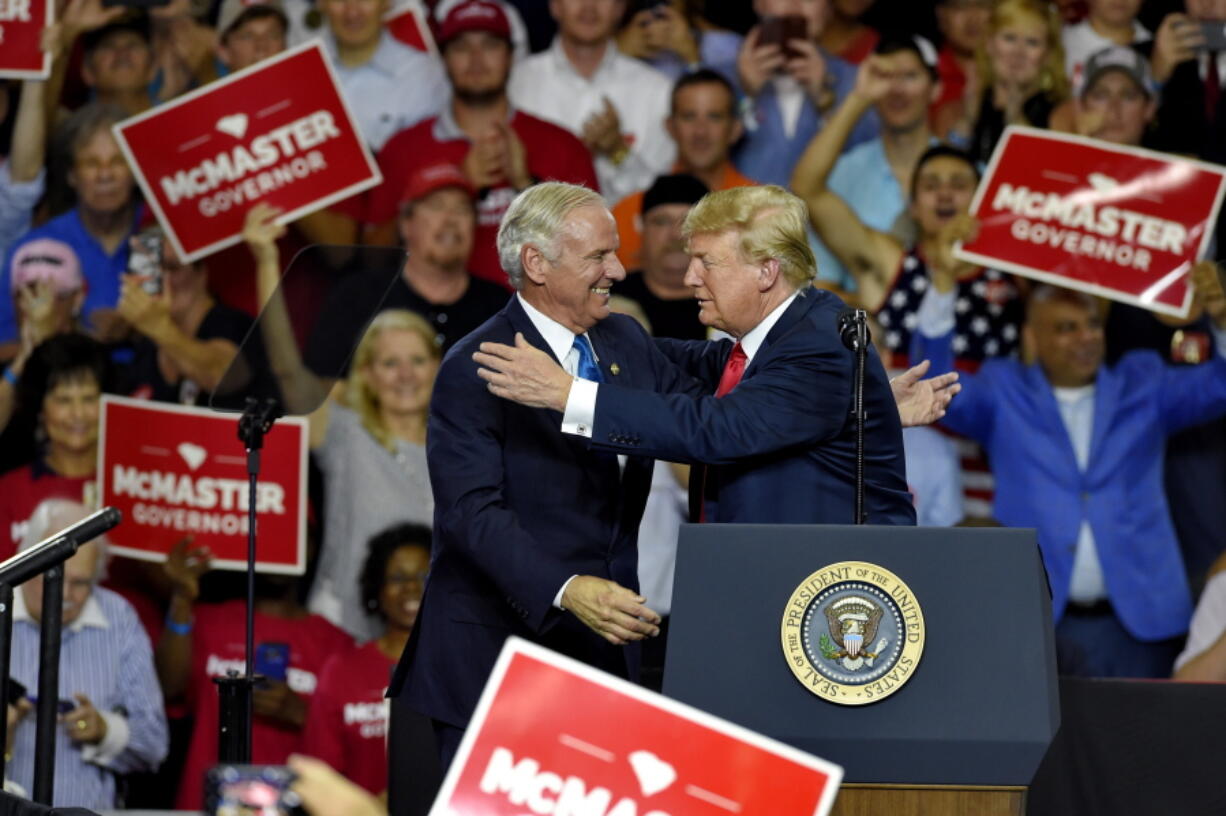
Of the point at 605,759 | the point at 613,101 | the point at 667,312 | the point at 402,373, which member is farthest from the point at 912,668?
the point at 613,101

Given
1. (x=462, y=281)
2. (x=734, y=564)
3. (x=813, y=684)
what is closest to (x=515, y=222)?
(x=734, y=564)

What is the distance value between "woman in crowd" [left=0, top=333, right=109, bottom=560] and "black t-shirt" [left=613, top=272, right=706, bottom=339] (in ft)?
6.11

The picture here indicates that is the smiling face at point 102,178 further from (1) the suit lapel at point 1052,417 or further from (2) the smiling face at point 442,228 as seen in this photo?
(1) the suit lapel at point 1052,417

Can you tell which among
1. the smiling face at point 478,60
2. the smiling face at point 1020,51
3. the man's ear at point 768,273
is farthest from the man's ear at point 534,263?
the smiling face at point 1020,51

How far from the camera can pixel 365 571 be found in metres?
5.65

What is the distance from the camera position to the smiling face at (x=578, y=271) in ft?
9.43

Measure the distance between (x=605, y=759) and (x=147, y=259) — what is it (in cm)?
472

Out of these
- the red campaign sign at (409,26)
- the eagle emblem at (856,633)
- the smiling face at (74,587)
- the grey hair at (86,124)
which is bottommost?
the smiling face at (74,587)

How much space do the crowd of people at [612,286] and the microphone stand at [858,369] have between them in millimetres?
2943

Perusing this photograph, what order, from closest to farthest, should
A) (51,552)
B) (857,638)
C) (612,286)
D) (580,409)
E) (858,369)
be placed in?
(857,638), (858,369), (580,409), (51,552), (612,286)

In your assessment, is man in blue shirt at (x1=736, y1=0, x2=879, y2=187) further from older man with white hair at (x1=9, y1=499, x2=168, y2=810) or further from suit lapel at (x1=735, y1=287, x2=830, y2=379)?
suit lapel at (x1=735, y1=287, x2=830, y2=379)

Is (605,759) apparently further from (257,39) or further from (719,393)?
(257,39)

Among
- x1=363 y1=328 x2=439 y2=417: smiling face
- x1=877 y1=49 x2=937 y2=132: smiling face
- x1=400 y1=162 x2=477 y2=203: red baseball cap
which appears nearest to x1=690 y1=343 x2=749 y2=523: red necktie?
x1=363 y1=328 x2=439 y2=417: smiling face

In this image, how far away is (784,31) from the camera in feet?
19.2
